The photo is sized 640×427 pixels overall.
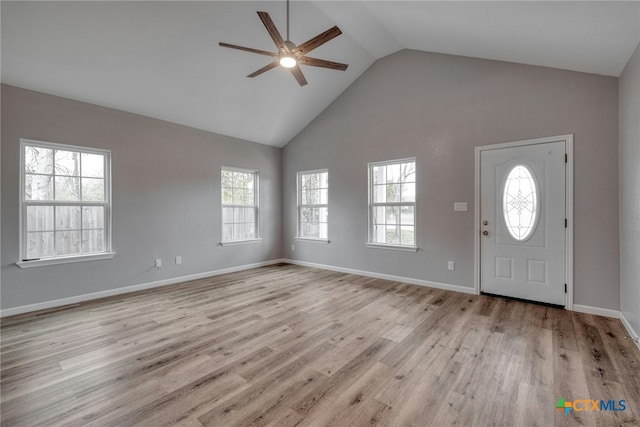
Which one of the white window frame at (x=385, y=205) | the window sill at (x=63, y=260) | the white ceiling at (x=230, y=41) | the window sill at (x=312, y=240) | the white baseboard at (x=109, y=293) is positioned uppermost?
→ the white ceiling at (x=230, y=41)

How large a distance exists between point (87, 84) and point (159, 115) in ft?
3.14

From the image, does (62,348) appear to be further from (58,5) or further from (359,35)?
(359,35)

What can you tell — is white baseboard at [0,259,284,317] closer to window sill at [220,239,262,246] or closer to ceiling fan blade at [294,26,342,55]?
window sill at [220,239,262,246]

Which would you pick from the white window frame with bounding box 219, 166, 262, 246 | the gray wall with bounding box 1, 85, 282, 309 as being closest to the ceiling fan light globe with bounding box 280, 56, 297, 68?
A: the gray wall with bounding box 1, 85, 282, 309

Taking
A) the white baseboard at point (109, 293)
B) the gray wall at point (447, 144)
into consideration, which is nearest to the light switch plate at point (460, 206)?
the gray wall at point (447, 144)

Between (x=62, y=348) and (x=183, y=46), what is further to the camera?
(x=183, y=46)

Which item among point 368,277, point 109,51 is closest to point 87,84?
point 109,51

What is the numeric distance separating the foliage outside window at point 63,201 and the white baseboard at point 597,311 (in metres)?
6.12

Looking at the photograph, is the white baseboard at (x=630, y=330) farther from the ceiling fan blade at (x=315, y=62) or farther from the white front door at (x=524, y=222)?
the ceiling fan blade at (x=315, y=62)

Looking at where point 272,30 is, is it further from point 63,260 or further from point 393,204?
point 63,260

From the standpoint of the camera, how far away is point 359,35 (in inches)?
166

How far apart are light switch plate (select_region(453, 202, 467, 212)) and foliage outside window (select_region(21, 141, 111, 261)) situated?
16.4ft

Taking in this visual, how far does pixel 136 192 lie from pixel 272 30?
3.23 metres

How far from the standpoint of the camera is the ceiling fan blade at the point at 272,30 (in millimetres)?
2242
